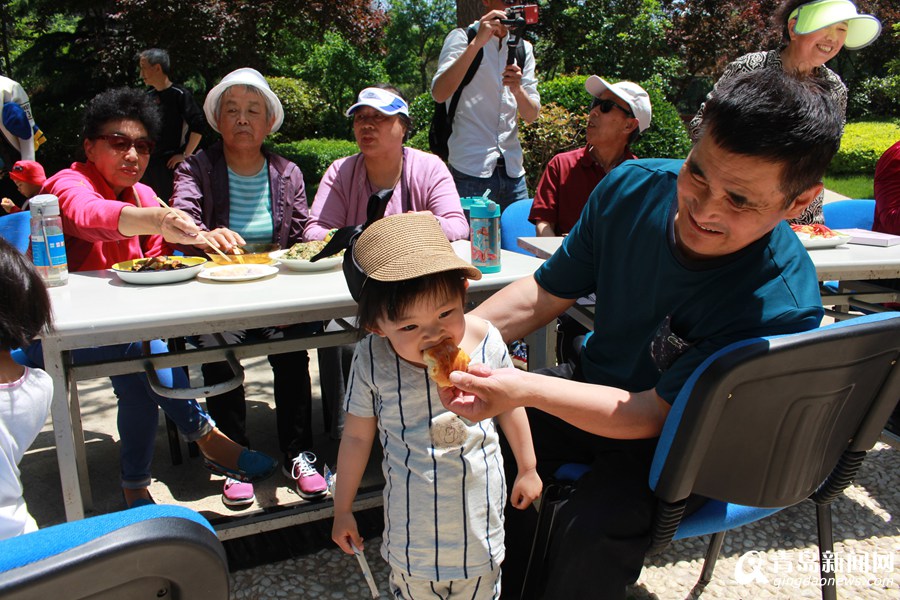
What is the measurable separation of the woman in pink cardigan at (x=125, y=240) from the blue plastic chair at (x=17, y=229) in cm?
19

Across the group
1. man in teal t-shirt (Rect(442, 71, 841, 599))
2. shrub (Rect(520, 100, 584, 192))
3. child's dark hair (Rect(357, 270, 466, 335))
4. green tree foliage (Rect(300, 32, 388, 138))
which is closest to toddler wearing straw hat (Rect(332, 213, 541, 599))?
child's dark hair (Rect(357, 270, 466, 335))

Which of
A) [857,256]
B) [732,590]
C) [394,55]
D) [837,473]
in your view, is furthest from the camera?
[394,55]

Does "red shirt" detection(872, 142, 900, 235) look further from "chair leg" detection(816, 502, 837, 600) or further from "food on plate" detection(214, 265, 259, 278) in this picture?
"food on plate" detection(214, 265, 259, 278)

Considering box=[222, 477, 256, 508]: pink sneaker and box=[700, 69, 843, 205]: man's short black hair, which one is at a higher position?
box=[700, 69, 843, 205]: man's short black hair

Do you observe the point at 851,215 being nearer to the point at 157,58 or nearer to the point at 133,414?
the point at 133,414

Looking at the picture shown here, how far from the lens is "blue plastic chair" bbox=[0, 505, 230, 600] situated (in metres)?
0.70

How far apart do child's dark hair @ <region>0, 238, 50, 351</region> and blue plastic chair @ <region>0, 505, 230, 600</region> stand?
0.79 meters

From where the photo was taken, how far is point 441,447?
1.68 m

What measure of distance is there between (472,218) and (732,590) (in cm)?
158

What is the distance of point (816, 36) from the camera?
3305 millimetres

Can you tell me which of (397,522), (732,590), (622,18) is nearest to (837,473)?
(732,590)

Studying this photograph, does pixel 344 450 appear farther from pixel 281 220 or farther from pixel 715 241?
pixel 281 220

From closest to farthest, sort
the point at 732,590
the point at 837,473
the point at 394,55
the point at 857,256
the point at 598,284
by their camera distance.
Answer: the point at 837,473
the point at 598,284
the point at 732,590
the point at 857,256
the point at 394,55

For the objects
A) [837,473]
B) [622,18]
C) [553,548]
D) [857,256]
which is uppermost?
[622,18]
